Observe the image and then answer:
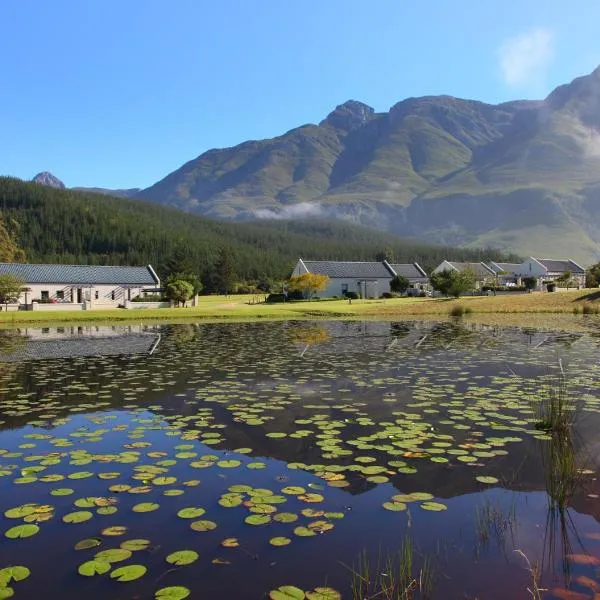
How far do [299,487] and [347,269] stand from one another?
88093mm

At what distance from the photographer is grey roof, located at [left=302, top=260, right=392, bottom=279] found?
9251 centimetres

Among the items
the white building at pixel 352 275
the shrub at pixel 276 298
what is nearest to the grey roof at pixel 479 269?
the white building at pixel 352 275

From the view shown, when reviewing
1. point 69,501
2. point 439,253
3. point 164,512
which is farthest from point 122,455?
point 439,253

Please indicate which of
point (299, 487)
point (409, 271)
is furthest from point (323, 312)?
point (409, 271)

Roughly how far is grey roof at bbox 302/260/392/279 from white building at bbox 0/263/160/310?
1021 inches

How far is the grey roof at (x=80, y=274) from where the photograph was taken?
77000mm

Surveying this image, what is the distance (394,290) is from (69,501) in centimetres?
8409

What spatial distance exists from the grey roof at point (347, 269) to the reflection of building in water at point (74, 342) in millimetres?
57325

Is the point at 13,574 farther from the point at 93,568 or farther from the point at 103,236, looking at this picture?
the point at 103,236

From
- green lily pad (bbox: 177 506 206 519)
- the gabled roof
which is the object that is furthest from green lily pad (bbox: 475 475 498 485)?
the gabled roof

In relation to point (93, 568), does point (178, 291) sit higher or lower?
higher

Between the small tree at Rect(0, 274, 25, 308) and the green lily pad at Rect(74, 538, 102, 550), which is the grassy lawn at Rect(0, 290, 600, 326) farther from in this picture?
the green lily pad at Rect(74, 538, 102, 550)

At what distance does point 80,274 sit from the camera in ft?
268

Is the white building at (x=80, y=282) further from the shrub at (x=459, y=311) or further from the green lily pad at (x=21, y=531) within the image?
the green lily pad at (x=21, y=531)
